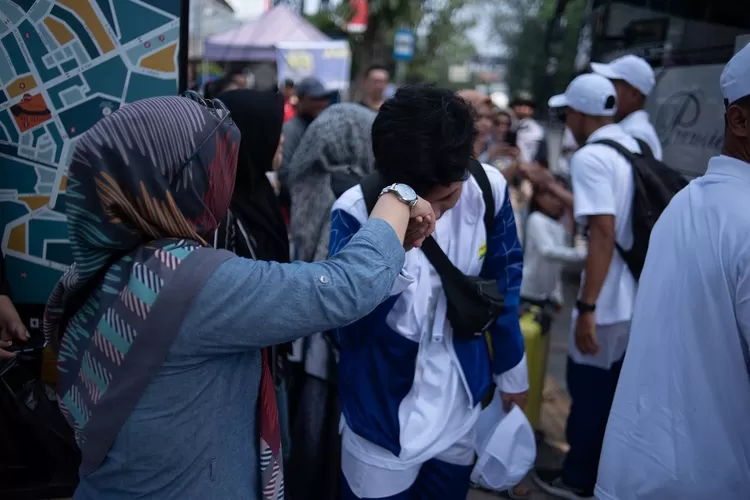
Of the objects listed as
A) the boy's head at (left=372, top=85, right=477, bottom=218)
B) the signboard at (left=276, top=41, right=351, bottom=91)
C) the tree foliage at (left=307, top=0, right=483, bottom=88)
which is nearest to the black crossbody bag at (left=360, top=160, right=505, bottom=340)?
the boy's head at (left=372, top=85, right=477, bottom=218)

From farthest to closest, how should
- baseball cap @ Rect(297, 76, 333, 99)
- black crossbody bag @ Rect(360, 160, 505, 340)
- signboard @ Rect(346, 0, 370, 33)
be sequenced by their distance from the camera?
signboard @ Rect(346, 0, 370, 33) → baseball cap @ Rect(297, 76, 333, 99) → black crossbody bag @ Rect(360, 160, 505, 340)

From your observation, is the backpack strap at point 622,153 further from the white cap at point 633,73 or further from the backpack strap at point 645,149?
the white cap at point 633,73

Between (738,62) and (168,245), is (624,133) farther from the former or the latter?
(168,245)

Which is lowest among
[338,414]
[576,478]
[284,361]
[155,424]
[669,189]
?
[576,478]

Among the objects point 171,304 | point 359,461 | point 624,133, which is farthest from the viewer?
point 624,133

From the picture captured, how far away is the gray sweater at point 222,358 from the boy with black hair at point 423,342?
55cm

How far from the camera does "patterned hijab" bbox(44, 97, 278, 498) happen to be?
3.76 feet

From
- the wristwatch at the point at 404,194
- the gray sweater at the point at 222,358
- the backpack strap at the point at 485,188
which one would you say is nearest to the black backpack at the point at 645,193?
the backpack strap at the point at 485,188

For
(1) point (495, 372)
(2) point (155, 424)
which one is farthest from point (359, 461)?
(2) point (155, 424)

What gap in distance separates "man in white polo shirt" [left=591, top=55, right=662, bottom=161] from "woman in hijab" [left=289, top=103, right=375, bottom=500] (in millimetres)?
1261

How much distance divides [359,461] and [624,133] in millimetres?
1998

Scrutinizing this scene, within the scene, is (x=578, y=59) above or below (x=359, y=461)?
above

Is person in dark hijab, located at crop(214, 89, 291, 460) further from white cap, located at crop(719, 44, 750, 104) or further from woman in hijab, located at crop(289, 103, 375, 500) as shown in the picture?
white cap, located at crop(719, 44, 750, 104)

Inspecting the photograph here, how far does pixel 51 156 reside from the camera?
232 cm
